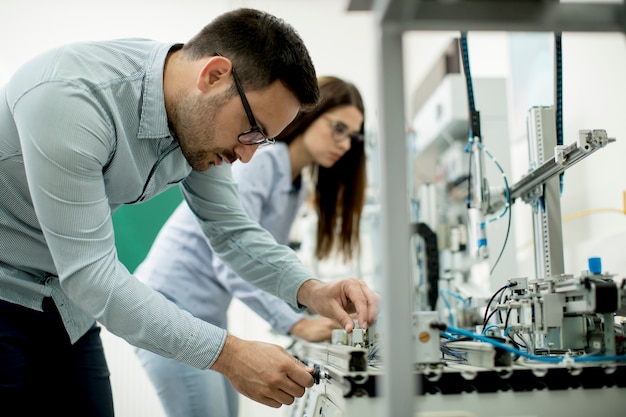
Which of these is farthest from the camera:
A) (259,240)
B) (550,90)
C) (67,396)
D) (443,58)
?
(443,58)

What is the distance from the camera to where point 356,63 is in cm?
397

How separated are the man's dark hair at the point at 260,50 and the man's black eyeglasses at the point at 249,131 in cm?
1

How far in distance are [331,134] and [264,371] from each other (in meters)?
1.18

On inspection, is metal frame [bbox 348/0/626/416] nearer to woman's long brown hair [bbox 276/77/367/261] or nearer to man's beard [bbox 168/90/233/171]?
man's beard [bbox 168/90/233/171]

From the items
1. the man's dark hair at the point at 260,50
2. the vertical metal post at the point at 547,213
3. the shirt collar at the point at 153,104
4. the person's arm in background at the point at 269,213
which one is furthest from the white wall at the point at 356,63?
the shirt collar at the point at 153,104

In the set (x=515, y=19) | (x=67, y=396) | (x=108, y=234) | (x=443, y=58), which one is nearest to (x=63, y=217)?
(x=108, y=234)

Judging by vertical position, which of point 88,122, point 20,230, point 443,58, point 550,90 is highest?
point 443,58

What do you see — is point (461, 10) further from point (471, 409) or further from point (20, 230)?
point (20, 230)

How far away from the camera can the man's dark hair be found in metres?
1.15

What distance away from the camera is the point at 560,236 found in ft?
4.92

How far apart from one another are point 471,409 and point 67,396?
2.85 ft

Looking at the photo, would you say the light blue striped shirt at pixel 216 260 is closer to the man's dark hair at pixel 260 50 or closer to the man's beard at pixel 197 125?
the man's beard at pixel 197 125

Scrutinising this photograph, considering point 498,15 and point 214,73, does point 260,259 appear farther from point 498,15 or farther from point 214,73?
point 498,15

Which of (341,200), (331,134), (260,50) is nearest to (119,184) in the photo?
(260,50)
